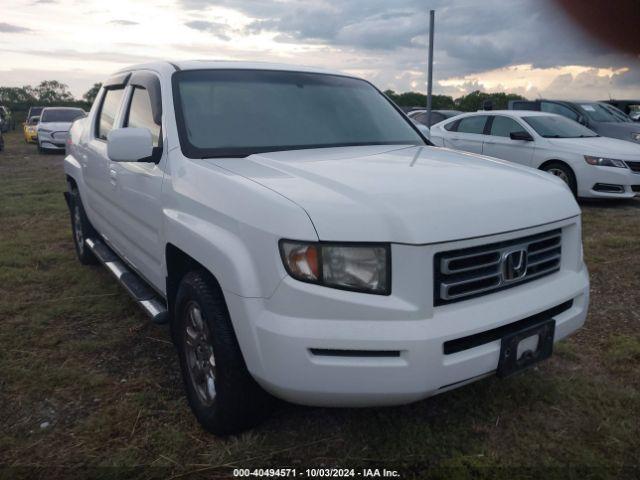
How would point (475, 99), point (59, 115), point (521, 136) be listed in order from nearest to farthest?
1. point (521, 136)
2. point (59, 115)
3. point (475, 99)

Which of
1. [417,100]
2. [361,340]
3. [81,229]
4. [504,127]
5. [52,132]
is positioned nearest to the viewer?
[361,340]

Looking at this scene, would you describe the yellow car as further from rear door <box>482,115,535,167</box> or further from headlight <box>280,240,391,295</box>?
headlight <box>280,240,391,295</box>

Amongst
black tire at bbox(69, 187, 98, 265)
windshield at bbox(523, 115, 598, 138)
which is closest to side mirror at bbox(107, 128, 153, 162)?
black tire at bbox(69, 187, 98, 265)

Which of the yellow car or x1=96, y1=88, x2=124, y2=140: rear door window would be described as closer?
x1=96, y1=88, x2=124, y2=140: rear door window

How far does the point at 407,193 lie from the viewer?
232 cm

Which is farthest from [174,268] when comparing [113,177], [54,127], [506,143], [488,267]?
[54,127]

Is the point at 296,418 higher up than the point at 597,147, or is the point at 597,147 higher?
the point at 597,147

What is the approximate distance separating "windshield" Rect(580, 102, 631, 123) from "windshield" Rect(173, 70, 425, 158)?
32.0 ft

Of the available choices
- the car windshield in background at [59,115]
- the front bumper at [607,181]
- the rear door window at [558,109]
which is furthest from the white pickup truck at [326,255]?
the car windshield in background at [59,115]

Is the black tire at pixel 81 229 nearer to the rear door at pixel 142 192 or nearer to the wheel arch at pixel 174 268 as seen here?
the rear door at pixel 142 192

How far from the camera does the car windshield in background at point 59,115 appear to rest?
19.0 meters

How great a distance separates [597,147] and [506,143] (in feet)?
4.68

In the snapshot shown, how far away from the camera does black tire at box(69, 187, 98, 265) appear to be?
17.6 ft

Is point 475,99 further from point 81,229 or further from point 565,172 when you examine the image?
point 81,229
